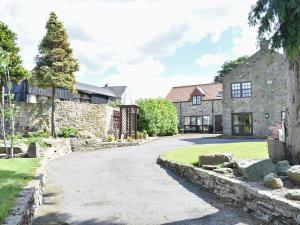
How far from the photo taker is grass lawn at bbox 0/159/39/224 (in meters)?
6.59

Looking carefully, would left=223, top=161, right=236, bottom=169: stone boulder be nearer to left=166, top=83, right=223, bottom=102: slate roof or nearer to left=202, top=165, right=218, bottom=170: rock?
left=202, top=165, right=218, bottom=170: rock

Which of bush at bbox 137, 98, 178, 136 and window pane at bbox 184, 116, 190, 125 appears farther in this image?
window pane at bbox 184, 116, 190, 125

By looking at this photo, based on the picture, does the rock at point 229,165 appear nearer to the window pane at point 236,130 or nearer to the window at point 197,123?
the window pane at point 236,130

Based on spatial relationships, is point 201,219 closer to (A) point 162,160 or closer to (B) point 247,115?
(A) point 162,160

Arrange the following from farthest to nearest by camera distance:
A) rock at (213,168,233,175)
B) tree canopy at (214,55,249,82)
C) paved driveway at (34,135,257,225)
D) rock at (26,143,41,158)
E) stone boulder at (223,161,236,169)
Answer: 1. tree canopy at (214,55,249,82)
2. rock at (26,143,41,158)
3. stone boulder at (223,161,236,169)
4. rock at (213,168,233,175)
5. paved driveway at (34,135,257,225)

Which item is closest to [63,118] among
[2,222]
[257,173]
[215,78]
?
[257,173]

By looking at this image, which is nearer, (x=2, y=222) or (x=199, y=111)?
(x=2, y=222)

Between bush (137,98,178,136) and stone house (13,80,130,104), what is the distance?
32.4ft

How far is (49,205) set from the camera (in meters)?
9.22

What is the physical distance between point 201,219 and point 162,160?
8267mm

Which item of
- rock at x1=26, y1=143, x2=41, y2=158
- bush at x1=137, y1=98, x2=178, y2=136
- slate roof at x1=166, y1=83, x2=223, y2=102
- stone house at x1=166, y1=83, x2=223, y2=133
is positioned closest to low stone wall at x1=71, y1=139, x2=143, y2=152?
rock at x1=26, y1=143, x2=41, y2=158

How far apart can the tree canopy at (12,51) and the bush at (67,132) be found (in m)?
5.38

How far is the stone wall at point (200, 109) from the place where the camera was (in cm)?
4556

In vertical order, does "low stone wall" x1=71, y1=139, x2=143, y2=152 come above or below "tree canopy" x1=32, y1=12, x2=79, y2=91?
below
